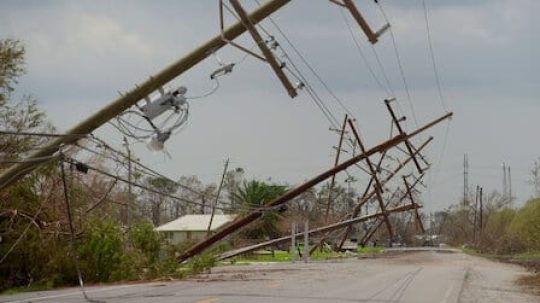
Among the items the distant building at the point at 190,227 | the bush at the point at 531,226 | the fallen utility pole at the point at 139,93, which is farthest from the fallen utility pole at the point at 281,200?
the distant building at the point at 190,227

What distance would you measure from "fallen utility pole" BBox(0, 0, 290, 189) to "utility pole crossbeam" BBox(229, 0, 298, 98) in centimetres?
13

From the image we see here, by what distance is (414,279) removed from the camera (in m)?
27.4

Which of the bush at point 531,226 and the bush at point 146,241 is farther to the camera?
the bush at point 531,226

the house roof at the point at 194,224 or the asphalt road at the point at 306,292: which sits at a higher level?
the house roof at the point at 194,224

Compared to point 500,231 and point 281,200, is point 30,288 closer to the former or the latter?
point 281,200

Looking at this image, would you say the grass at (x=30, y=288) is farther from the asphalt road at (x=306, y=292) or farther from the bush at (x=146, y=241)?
the bush at (x=146, y=241)

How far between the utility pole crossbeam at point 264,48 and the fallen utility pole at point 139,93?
0.42ft

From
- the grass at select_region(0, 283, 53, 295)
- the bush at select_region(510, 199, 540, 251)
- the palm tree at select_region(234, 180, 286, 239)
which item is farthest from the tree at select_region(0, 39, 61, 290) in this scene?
the palm tree at select_region(234, 180, 286, 239)

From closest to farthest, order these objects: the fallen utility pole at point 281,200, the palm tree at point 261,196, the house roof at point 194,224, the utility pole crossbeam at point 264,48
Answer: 1. the utility pole crossbeam at point 264,48
2. the fallen utility pole at point 281,200
3. the palm tree at point 261,196
4. the house roof at point 194,224

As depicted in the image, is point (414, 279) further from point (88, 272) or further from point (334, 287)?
point (88, 272)

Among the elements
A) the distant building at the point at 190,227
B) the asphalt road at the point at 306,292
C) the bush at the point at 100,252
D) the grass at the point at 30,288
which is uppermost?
the distant building at the point at 190,227

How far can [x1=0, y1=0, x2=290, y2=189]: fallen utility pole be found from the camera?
18.1 metres

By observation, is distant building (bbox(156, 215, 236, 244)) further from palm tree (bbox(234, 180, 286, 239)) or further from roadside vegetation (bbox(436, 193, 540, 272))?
roadside vegetation (bbox(436, 193, 540, 272))

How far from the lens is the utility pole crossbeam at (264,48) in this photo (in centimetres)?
1872
